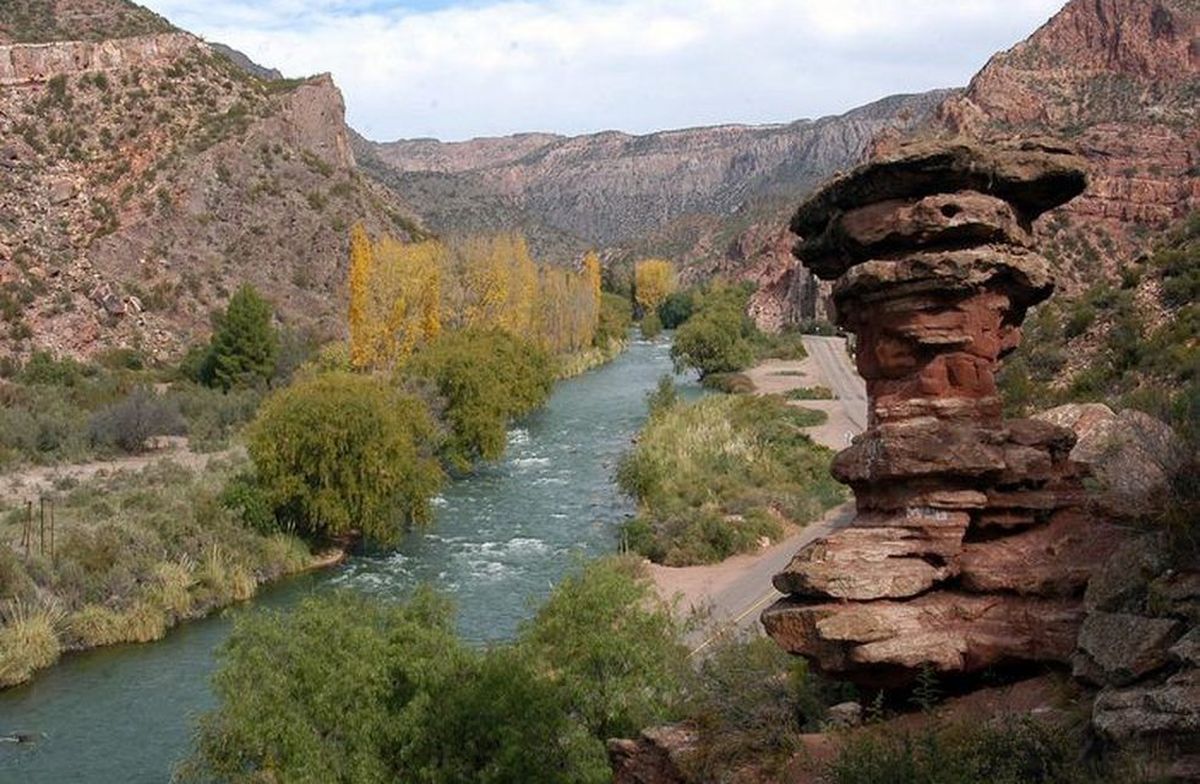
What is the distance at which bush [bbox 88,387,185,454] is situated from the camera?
1743 inches

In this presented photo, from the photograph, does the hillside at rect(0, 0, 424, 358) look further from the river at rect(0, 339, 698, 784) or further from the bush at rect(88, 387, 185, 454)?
the river at rect(0, 339, 698, 784)

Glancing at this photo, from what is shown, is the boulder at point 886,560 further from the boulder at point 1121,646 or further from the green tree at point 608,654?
the green tree at point 608,654

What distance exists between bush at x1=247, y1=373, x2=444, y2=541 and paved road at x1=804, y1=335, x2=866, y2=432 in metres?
19.5

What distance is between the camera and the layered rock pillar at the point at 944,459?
10594 mm

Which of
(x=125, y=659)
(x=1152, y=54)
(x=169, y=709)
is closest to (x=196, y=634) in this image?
(x=125, y=659)

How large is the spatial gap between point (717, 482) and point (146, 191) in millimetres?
52211

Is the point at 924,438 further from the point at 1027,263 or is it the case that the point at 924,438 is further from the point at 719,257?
the point at 719,257

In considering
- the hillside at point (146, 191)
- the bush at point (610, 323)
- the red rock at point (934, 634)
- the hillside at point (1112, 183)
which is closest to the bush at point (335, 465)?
the hillside at point (1112, 183)

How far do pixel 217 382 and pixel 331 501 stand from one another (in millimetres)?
27348

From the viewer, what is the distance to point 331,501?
31.4m

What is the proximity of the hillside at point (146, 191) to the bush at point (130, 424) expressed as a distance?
1584 cm

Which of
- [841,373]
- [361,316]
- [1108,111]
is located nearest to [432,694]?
[361,316]

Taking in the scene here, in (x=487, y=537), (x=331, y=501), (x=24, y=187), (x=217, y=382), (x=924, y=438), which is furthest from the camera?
(x=24, y=187)

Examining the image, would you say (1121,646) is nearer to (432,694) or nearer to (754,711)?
(754,711)
